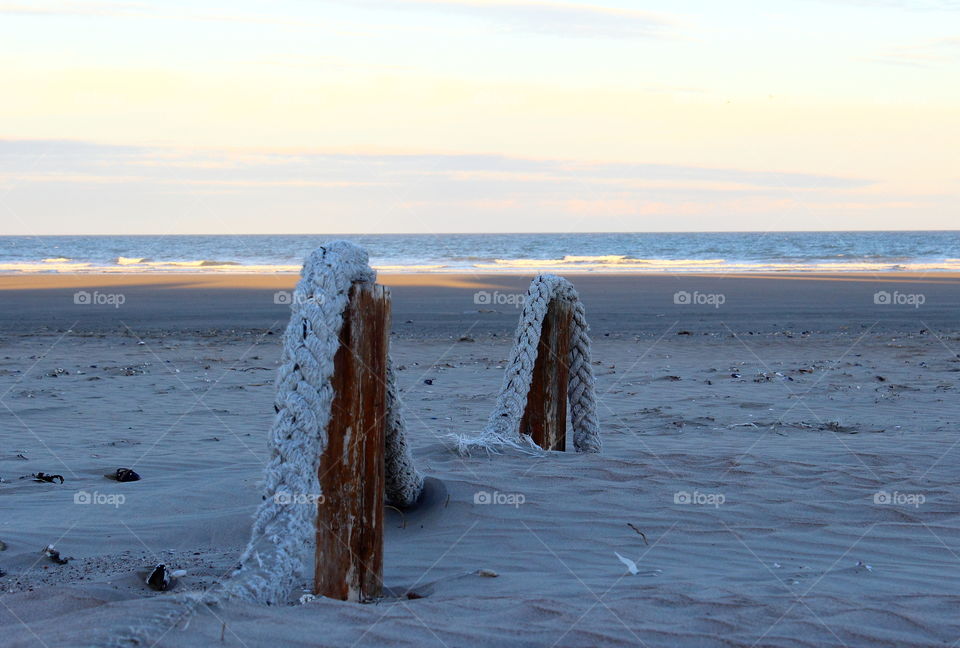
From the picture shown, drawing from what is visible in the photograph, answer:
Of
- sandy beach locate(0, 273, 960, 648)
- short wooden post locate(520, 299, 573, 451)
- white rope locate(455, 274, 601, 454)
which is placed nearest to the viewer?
sandy beach locate(0, 273, 960, 648)

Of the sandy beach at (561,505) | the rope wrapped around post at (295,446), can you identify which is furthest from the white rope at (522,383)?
the rope wrapped around post at (295,446)

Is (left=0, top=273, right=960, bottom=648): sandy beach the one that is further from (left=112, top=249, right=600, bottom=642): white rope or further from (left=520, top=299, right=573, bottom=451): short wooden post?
(left=520, top=299, right=573, bottom=451): short wooden post

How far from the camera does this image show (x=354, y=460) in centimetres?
299

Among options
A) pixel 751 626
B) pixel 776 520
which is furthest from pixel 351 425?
pixel 776 520

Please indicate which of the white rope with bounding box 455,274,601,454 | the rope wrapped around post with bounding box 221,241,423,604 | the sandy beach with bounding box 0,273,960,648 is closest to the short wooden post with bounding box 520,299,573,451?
the white rope with bounding box 455,274,601,454

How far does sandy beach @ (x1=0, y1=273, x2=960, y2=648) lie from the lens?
2.78 m

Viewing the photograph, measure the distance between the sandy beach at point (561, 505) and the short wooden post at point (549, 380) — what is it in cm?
29

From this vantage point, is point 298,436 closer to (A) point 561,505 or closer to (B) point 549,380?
(A) point 561,505

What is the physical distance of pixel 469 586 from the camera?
3.34m

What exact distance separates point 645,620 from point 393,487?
61.3 inches

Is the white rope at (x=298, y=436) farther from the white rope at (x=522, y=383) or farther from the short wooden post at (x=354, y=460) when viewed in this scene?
the white rope at (x=522, y=383)

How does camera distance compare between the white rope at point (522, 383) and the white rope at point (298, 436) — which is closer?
the white rope at point (298, 436)

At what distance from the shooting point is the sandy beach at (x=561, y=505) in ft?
9.12

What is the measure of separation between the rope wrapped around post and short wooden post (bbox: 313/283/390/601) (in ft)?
0.16
